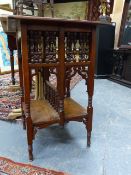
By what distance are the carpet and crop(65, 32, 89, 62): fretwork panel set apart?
27.8 inches

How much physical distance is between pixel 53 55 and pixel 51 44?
67 mm

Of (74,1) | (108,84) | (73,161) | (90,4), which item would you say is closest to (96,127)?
(73,161)

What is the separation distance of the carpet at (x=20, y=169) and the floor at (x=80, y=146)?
5 centimetres

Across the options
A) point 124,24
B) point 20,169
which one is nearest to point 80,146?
point 20,169

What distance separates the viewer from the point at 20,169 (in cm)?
115

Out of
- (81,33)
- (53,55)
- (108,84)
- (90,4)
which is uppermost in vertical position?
(90,4)

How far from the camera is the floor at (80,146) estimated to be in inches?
47.5

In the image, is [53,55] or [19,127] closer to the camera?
[53,55]

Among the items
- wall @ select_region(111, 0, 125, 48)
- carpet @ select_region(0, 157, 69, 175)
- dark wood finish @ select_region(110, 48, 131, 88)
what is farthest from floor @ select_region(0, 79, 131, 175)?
wall @ select_region(111, 0, 125, 48)

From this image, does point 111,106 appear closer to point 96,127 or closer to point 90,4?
point 96,127

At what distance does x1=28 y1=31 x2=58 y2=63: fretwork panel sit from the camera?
1.04 metres

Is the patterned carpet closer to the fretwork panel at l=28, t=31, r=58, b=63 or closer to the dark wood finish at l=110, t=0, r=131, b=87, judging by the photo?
the dark wood finish at l=110, t=0, r=131, b=87

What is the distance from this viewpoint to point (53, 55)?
112 cm

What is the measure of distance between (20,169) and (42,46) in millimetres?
773
